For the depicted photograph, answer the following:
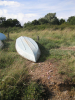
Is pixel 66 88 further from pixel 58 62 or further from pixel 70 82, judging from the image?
pixel 58 62

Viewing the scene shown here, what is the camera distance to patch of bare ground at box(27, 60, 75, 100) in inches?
122

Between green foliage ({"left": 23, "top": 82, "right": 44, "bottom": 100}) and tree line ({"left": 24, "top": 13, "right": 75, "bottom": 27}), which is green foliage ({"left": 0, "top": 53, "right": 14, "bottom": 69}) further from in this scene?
tree line ({"left": 24, "top": 13, "right": 75, "bottom": 27})

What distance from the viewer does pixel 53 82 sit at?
3289mm

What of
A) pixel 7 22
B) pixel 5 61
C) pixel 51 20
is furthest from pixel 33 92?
pixel 51 20

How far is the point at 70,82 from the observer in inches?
133

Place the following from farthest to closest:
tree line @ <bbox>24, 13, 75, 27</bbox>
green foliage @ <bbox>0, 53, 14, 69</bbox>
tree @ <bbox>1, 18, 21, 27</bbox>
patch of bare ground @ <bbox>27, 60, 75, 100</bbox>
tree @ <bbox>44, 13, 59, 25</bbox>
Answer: tree @ <bbox>44, 13, 59, 25</bbox> → tree line @ <bbox>24, 13, 75, 27</bbox> → tree @ <bbox>1, 18, 21, 27</bbox> → green foliage @ <bbox>0, 53, 14, 69</bbox> → patch of bare ground @ <bbox>27, 60, 75, 100</bbox>

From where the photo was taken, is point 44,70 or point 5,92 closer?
point 5,92

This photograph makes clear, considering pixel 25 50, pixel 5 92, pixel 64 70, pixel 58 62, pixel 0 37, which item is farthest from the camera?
pixel 0 37

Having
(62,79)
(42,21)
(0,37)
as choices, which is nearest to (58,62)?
(62,79)

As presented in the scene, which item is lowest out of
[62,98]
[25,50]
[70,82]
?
[62,98]

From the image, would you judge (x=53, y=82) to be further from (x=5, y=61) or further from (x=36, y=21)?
(x=36, y=21)

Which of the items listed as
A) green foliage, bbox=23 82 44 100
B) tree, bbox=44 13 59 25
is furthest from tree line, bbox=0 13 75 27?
green foliage, bbox=23 82 44 100

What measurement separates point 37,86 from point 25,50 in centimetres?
230

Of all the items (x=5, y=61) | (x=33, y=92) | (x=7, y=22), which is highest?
(x=7, y=22)
